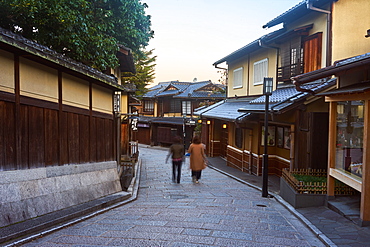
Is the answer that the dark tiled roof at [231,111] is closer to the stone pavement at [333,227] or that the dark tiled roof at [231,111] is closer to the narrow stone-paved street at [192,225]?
the narrow stone-paved street at [192,225]

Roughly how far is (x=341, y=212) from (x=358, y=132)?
6.85 feet

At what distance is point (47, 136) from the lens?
8242 millimetres

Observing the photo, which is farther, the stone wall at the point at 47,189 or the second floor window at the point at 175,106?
the second floor window at the point at 175,106

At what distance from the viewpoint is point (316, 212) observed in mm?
8555

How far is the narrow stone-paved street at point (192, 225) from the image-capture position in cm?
630

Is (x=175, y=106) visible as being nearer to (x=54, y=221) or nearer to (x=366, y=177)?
(x=54, y=221)

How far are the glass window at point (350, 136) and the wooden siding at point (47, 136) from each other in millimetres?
7681

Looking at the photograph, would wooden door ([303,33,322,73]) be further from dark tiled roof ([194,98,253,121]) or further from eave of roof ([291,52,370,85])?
eave of roof ([291,52,370,85])

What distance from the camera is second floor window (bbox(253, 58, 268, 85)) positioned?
1780 centimetres

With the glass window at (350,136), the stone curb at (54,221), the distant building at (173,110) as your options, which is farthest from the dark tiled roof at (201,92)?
the stone curb at (54,221)

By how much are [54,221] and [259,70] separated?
47.9ft

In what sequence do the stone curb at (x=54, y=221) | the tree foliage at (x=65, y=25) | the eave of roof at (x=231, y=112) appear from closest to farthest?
the stone curb at (x=54, y=221), the tree foliage at (x=65, y=25), the eave of roof at (x=231, y=112)

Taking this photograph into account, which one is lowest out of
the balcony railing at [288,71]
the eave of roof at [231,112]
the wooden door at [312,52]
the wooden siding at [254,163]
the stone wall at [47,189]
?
the wooden siding at [254,163]

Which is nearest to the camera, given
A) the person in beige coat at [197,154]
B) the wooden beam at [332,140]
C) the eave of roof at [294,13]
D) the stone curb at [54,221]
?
the stone curb at [54,221]
